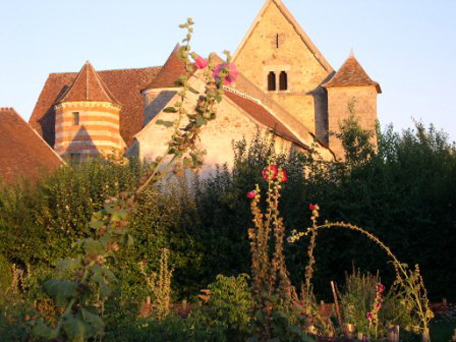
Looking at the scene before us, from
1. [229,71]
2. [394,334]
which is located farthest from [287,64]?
[229,71]

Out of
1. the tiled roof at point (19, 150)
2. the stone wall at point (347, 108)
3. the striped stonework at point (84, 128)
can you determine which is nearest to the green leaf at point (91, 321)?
the tiled roof at point (19, 150)

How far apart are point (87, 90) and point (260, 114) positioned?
11.3 meters

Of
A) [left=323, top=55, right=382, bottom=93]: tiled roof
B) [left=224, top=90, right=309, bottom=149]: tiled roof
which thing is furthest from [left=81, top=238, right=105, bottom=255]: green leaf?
[left=323, top=55, right=382, bottom=93]: tiled roof

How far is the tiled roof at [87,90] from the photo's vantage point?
109 ft

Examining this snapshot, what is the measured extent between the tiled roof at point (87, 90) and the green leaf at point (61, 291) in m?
30.1

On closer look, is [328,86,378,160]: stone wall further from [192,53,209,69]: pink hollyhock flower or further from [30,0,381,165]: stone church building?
[192,53,209,69]: pink hollyhock flower

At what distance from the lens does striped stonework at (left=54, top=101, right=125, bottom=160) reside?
32.8 meters

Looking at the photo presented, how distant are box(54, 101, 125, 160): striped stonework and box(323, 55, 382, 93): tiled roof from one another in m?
10.9

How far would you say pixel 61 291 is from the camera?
3742 millimetres

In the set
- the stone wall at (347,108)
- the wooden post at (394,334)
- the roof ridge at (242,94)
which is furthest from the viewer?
the stone wall at (347,108)

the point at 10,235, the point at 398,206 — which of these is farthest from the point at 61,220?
the point at 398,206

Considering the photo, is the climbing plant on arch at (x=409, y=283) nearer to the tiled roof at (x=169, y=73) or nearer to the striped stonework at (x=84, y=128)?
the tiled roof at (x=169, y=73)

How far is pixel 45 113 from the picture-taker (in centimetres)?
3800

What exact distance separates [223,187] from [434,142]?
17.1 feet
